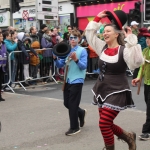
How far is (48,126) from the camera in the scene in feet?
23.1

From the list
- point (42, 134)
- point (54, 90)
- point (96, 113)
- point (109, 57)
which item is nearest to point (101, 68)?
point (109, 57)

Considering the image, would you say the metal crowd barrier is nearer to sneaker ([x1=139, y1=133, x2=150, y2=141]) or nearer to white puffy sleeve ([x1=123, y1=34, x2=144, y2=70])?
sneaker ([x1=139, y1=133, x2=150, y2=141])

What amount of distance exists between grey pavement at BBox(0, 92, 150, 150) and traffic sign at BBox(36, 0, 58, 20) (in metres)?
7.52

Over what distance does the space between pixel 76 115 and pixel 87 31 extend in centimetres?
171

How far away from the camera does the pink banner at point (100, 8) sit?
2607cm

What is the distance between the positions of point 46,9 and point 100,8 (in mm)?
11494

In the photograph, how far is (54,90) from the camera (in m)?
11.4

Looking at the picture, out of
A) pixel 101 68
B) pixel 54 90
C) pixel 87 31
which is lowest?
pixel 54 90

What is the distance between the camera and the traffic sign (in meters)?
16.5

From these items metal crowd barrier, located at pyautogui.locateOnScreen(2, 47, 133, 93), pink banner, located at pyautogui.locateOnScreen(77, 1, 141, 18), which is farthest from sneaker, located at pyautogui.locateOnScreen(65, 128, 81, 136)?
pink banner, located at pyautogui.locateOnScreen(77, 1, 141, 18)

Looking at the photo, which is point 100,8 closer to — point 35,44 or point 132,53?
point 35,44

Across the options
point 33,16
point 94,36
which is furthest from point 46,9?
point 33,16

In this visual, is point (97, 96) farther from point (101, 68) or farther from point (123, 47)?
point (123, 47)

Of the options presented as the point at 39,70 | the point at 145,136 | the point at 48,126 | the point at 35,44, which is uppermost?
the point at 35,44
